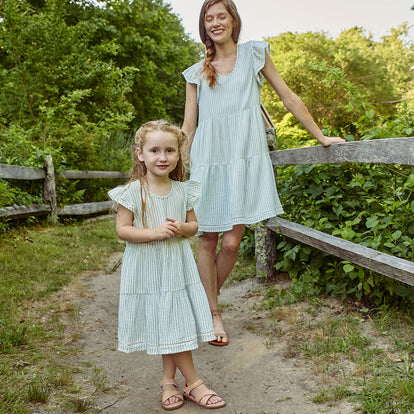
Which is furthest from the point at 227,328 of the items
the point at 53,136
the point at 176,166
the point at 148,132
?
the point at 53,136

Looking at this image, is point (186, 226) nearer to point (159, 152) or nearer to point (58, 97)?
point (159, 152)

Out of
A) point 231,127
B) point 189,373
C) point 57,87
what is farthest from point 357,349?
point 57,87

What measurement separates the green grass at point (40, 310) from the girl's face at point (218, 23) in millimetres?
2256

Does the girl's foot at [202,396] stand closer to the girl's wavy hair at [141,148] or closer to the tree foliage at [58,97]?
the girl's wavy hair at [141,148]

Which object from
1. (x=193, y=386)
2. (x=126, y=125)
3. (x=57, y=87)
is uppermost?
(x=57, y=87)

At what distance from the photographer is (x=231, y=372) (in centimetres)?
279

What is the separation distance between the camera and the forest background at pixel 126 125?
3.26 metres

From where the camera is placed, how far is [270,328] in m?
3.41

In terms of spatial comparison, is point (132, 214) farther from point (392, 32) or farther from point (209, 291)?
point (392, 32)

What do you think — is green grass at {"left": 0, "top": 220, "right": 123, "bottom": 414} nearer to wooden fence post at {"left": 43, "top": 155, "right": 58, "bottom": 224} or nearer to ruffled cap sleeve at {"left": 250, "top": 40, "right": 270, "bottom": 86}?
wooden fence post at {"left": 43, "top": 155, "right": 58, "bottom": 224}

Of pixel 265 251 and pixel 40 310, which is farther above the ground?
pixel 265 251

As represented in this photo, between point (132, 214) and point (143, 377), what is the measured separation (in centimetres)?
104

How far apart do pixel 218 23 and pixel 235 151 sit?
2.79 feet

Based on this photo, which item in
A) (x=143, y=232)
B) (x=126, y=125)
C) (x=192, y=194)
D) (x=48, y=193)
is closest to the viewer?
(x=143, y=232)
